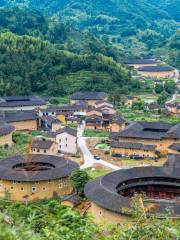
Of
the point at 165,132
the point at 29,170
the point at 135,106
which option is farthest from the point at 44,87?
the point at 29,170

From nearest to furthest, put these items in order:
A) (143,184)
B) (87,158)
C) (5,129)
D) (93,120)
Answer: (143,184) → (87,158) → (5,129) → (93,120)

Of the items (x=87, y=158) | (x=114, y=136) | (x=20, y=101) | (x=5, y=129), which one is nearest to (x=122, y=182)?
(x=87, y=158)

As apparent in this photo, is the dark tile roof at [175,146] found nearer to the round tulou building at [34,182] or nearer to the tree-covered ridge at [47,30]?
the round tulou building at [34,182]

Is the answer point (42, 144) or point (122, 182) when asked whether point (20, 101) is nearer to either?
point (42, 144)

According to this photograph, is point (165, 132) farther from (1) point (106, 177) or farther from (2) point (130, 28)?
(2) point (130, 28)

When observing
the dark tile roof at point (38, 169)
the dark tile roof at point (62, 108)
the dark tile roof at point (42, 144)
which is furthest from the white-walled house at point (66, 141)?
the dark tile roof at point (62, 108)

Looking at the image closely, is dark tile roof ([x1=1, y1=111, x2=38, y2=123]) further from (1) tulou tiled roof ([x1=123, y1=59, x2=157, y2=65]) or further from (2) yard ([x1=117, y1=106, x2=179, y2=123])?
(1) tulou tiled roof ([x1=123, y1=59, x2=157, y2=65])

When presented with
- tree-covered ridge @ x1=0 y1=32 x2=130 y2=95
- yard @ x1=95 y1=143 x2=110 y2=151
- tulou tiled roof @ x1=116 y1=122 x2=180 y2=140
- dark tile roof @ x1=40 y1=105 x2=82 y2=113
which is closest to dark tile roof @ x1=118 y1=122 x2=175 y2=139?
tulou tiled roof @ x1=116 y1=122 x2=180 y2=140
